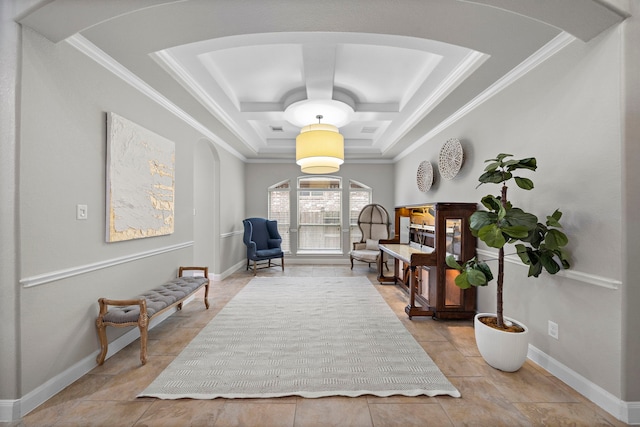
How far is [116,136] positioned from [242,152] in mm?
3688

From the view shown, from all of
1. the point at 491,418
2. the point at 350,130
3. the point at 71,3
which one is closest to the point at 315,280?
the point at 350,130

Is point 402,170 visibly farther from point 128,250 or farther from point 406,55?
point 128,250

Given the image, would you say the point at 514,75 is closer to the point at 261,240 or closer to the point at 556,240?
the point at 556,240

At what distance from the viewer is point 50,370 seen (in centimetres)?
191

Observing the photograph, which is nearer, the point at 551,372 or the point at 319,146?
the point at 551,372

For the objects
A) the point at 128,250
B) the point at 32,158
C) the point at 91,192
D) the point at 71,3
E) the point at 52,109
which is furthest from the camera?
the point at 128,250

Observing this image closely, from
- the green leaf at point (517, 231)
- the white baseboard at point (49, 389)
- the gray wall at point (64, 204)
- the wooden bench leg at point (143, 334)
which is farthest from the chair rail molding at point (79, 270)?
the green leaf at point (517, 231)

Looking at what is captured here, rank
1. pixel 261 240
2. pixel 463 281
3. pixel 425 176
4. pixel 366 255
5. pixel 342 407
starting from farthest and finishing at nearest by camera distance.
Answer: pixel 261 240 < pixel 366 255 < pixel 425 176 < pixel 463 281 < pixel 342 407

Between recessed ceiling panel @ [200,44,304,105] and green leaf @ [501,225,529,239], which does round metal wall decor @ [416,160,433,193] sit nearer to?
recessed ceiling panel @ [200,44,304,105]

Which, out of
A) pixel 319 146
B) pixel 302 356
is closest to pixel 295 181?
pixel 319 146

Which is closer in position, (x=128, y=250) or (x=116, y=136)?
(x=116, y=136)

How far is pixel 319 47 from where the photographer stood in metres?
2.53

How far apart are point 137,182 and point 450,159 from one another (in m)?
3.63

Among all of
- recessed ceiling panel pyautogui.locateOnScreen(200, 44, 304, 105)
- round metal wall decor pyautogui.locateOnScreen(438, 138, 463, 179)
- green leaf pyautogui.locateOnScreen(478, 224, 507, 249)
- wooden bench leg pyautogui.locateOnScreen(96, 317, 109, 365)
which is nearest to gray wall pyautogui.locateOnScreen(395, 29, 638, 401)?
green leaf pyautogui.locateOnScreen(478, 224, 507, 249)
